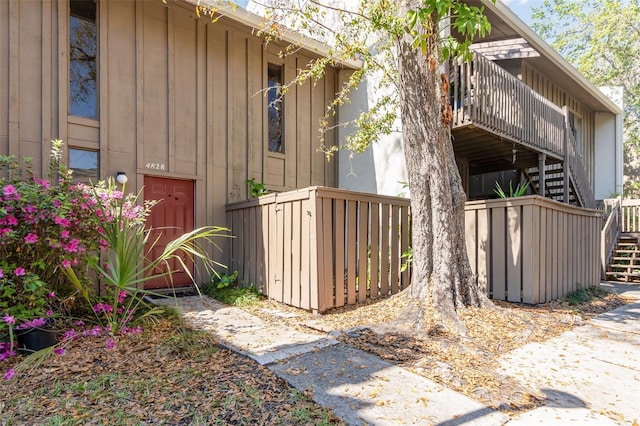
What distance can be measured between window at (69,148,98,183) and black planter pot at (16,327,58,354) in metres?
2.92

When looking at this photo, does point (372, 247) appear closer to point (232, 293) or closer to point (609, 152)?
point (232, 293)

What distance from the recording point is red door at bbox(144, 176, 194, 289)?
6.69 meters

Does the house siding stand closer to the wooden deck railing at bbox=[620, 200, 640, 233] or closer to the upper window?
the wooden deck railing at bbox=[620, 200, 640, 233]

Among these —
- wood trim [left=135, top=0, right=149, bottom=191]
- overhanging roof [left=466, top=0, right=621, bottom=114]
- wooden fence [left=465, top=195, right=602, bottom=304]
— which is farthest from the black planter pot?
overhanging roof [left=466, top=0, right=621, bottom=114]

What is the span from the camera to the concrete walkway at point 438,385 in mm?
2543

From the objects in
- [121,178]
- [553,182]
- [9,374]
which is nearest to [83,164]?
[121,178]

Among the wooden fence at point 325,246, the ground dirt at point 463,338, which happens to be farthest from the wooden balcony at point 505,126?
the ground dirt at point 463,338

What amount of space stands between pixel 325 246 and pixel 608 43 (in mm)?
20912

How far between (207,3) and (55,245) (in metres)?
5.02

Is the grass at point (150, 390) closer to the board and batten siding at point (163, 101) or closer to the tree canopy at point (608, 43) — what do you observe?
the board and batten siding at point (163, 101)

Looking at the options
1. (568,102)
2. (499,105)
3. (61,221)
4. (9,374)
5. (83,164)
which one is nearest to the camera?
(9,374)

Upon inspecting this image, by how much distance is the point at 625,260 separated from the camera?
10.1 meters

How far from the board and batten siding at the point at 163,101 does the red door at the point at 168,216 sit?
0.56 ft

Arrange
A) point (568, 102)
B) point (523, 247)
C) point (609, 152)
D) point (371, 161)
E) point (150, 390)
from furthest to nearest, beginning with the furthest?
1. point (609, 152)
2. point (568, 102)
3. point (371, 161)
4. point (523, 247)
5. point (150, 390)
